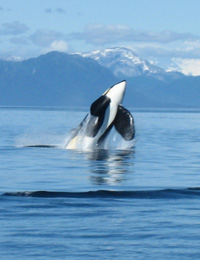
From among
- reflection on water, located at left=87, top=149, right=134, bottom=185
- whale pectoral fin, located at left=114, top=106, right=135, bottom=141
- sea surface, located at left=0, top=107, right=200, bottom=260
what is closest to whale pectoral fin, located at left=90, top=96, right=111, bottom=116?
whale pectoral fin, located at left=114, top=106, right=135, bottom=141

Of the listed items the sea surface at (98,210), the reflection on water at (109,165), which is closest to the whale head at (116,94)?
the reflection on water at (109,165)

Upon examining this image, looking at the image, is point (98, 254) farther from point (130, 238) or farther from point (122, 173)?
point (122, 173)

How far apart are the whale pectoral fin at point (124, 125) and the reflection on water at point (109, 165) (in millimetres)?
900

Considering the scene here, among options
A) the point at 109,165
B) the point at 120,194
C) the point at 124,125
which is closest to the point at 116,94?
the point at 124,125

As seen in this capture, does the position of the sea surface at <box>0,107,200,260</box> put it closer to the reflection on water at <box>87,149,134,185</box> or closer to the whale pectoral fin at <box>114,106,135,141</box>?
the reflection on water at <box>87,149,134,185</box>

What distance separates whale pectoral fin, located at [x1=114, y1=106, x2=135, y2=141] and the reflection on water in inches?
→ 35.4

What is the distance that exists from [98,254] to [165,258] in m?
1.02

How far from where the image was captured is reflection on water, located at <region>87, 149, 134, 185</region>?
2024cm

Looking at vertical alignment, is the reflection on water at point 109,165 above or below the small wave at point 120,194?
below

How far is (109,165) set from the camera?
80.9 feet

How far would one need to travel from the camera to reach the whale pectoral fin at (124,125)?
2819cm

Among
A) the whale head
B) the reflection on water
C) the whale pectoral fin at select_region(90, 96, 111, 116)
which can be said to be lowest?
the reflection on water

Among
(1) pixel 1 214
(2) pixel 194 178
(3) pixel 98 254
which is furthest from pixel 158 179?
(3) pixel 98 254

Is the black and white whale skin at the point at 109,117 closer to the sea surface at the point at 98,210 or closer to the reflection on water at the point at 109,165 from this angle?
the reflection on water at the point at 109,165
